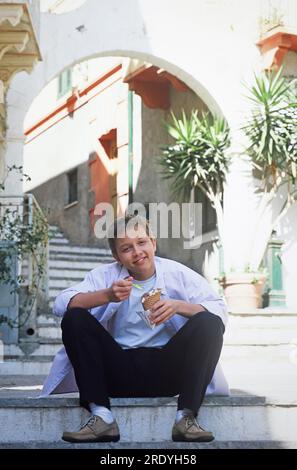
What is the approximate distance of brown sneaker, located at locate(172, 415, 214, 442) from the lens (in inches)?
147

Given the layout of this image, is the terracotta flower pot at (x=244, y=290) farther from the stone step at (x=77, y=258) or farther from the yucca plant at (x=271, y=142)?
the stone step at (x=77, y=258)

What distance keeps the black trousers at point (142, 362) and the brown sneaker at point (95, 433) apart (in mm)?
89

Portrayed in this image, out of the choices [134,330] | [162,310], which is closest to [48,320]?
[134,330]

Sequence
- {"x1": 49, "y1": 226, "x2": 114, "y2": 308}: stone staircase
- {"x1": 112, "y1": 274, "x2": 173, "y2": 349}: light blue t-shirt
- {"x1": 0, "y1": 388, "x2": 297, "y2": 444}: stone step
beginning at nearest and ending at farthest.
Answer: {"x1": 0, "y1": 388, "x2": 297, "y2": 444}: stone step, {"x1": 112, "y1": 274, "x2": 173, "y2": 349}: light blue t-shirt, {"x1": 49, "y1": 226, "x2": 114, "y2": 308}: stone staircase

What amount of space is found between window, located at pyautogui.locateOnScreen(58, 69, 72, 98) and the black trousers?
1578 cm

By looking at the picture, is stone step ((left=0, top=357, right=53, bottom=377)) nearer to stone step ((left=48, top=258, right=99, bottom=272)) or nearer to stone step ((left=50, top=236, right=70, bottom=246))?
stone step ((left=48, top=258, right=99, bottom=272))

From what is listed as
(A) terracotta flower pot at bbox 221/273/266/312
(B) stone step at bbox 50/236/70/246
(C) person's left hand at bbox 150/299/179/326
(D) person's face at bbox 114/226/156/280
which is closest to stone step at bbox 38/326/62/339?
(A) terracotta flower pot at bbox 221/273/266/312

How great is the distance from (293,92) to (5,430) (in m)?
9.56

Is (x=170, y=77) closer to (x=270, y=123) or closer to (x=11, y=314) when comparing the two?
(x=270, y=123)

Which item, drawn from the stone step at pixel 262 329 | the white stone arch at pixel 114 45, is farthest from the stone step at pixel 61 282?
the stone step at pixel 262 329

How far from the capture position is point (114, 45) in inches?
489

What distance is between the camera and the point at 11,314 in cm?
995
